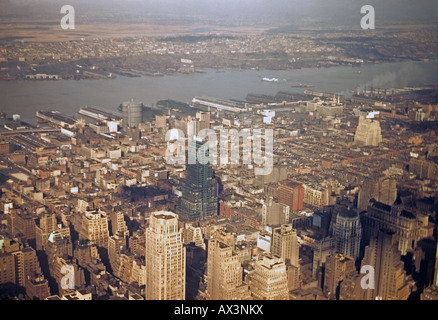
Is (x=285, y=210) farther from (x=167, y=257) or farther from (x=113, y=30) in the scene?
(x=113, y=30)

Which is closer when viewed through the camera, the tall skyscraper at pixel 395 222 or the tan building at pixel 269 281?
the tan building at pixel 269 281

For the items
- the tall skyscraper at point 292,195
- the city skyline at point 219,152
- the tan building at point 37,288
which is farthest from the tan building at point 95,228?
the tall skyscraper at point 292,195

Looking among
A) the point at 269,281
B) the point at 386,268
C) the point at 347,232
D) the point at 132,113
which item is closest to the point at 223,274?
the point at 269,281

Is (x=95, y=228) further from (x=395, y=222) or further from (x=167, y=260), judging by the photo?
(x=395, y=222)

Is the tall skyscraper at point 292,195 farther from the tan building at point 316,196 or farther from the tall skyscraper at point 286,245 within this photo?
the tall skyscraper at point 286,245

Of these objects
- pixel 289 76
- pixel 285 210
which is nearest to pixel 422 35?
pixel 285 210
